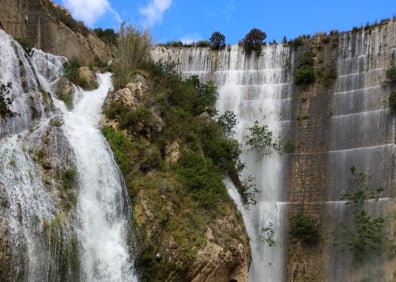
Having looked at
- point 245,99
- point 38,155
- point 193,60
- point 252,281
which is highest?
point 193,60

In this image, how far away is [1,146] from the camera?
1530 centimetres

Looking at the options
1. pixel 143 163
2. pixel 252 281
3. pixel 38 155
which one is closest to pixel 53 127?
pixel 38 155

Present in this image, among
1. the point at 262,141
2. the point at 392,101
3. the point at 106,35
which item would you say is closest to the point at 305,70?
the point at 262,141

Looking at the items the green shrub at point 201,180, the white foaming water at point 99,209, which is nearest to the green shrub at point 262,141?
the green shrub at point 201,180

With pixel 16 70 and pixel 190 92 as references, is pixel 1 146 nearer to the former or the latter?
pixel 16 70

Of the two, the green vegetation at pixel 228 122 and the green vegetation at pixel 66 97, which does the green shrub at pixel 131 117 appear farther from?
the green vegetation at pixel 228 122

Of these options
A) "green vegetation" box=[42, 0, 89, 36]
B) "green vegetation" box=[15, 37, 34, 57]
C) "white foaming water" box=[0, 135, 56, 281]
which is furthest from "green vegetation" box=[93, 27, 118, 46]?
"white foaming water" box=[0, 135, 56, 281]

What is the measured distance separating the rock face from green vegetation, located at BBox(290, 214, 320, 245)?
13.3 meters

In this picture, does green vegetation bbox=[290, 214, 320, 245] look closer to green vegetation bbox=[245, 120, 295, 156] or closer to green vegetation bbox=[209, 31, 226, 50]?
green vegetation bbox=[245, 120, 295, 156]

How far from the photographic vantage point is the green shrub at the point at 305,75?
30.8 m

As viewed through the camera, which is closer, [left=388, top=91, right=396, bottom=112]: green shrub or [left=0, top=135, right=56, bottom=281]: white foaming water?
[left=0, top=135, right=56, bottom=281]: white foaming water

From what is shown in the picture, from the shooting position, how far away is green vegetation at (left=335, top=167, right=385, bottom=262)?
2478 centimetres

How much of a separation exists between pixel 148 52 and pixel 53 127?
10.3m

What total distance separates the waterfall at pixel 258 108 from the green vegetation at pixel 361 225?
9.98 feet
